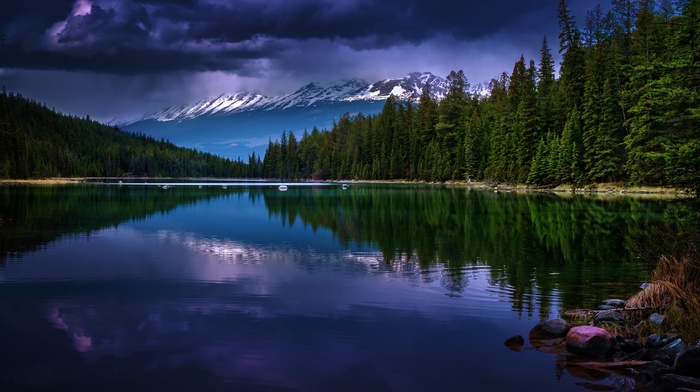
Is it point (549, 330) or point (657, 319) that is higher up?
point (657, 319)

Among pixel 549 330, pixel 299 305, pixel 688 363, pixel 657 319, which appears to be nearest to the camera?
pixel 688 363

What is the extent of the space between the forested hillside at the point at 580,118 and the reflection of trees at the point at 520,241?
3942 mm

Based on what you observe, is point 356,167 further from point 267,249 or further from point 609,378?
point 609,378

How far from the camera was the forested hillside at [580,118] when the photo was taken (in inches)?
1125

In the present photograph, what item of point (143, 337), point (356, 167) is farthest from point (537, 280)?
point (356, 167)

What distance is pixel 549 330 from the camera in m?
11.1

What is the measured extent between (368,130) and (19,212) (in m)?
125

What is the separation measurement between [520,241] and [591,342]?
17.0m

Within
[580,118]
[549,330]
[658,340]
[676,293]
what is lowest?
[549,330]

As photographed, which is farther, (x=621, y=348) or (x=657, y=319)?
(x=657, y=319)

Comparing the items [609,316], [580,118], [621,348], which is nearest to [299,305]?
[609,316]

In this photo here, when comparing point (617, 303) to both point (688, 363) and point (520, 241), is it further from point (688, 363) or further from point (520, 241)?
point (520, 241)

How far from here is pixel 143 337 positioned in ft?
37.5

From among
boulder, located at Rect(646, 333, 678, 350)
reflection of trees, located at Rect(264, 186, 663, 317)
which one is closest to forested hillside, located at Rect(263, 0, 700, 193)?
reflection of trees, located at Rect(264, 186, 663, 317)
